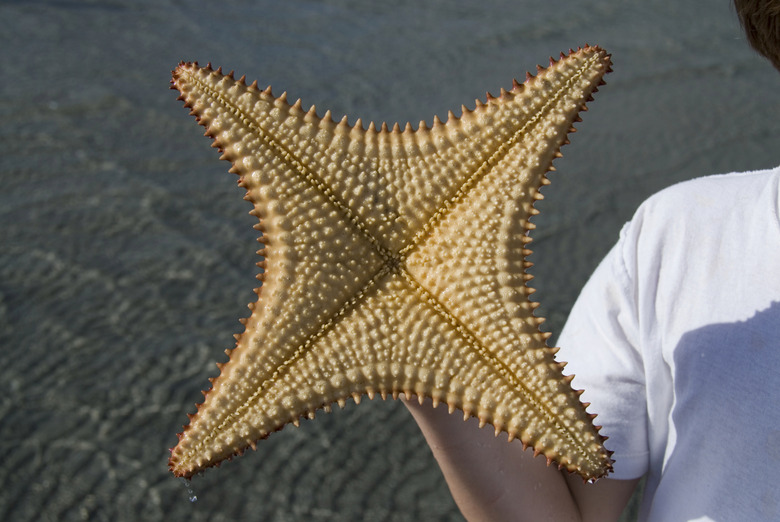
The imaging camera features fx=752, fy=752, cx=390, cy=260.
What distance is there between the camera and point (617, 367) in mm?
1611

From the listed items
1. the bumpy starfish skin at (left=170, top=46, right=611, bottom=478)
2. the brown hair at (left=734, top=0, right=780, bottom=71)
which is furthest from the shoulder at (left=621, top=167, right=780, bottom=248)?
the bumpy starfish skin at (left=170, top=46, right=611, bottom=478)

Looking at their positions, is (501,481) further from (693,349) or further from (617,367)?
(693,349)

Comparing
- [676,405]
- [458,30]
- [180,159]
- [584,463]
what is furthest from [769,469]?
[458,30]

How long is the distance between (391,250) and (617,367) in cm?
64

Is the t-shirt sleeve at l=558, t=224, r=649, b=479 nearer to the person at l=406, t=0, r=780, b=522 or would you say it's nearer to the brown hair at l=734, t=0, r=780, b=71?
the person at l=406, t=0, r=780, b=522

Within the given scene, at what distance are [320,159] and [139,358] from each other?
95.4 inches

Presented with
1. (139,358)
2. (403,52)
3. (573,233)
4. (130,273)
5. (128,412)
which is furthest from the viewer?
(403,52)

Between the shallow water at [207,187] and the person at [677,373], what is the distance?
1.48 m

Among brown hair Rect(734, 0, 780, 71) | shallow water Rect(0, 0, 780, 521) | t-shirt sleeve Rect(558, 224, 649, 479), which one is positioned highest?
brown hair Rect(734, 0, 780, 71)

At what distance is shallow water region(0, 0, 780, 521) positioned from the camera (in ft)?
9.78

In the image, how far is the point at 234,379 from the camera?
1.16m

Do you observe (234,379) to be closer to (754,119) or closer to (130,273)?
(130,273)

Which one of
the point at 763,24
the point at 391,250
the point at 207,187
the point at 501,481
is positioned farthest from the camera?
the point at 207,187

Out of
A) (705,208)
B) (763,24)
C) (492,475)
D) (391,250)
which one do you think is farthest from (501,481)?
(763,24)
